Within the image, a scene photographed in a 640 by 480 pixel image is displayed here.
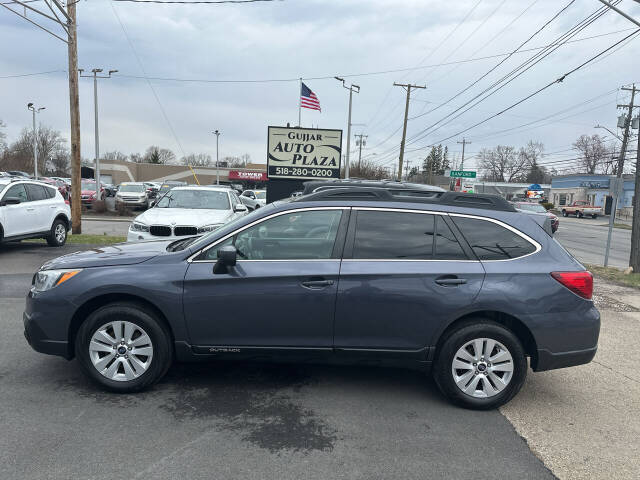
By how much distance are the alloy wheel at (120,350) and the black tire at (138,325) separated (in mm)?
30

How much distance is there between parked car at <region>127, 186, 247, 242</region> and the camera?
29.6ft

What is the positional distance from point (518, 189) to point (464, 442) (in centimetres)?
9084

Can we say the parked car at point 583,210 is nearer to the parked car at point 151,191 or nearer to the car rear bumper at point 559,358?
the parked car at point 151,191

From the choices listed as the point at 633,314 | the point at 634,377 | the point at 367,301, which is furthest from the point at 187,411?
the point at 633,314

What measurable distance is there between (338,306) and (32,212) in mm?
10161

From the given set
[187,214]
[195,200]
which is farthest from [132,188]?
[187,214]

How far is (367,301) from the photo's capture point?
3.95 m

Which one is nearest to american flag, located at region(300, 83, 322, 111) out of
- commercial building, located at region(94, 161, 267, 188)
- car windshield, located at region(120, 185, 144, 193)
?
car windshield, located at region(120, 185, 144, 193)

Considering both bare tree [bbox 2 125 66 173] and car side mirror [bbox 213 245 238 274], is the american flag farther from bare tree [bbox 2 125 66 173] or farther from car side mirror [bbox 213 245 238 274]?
bare tree [bbox 2 125 66 173]

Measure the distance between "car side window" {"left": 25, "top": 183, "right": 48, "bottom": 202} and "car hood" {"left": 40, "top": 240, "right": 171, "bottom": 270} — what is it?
8.47 metres

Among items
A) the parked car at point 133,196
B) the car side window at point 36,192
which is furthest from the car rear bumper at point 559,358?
the parked car at point 133,196

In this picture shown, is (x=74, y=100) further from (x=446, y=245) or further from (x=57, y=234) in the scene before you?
(x=446, y=245)

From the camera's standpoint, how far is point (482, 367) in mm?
4012

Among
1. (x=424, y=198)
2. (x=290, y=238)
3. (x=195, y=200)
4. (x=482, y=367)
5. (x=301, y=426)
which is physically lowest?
(x=301, y=426)
